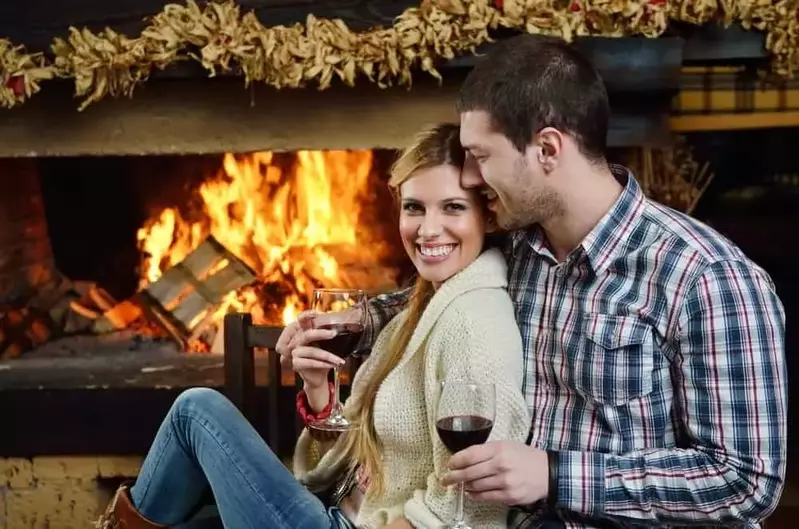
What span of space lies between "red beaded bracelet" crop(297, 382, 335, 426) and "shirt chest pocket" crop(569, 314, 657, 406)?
0.47m

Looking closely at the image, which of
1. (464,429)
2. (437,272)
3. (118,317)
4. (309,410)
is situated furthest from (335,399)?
(118,317)

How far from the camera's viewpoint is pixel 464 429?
134cm

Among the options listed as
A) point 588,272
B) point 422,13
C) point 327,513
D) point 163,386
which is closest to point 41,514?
point 163,386

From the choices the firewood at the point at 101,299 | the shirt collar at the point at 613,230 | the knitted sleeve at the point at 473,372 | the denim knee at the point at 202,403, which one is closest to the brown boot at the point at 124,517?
the denim knee at the point at 202,403

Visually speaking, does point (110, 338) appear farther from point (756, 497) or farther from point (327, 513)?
point (756, 497)

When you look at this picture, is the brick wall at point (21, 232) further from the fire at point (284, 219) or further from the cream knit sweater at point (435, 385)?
the cream knit sweater at point (435, 385)

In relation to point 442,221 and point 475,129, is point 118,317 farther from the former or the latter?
point 475,129

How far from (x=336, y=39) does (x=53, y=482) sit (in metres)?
1.35

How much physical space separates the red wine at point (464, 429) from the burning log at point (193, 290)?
1580 mm

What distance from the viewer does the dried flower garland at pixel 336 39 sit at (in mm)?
2330

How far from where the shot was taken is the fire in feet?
9.55

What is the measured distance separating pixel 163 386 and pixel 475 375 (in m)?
1.37

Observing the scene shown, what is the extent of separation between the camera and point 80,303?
2947 mm

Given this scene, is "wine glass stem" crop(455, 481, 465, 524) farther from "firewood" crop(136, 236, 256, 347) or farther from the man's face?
"firewood" crop(136, 236, 256, 347)
